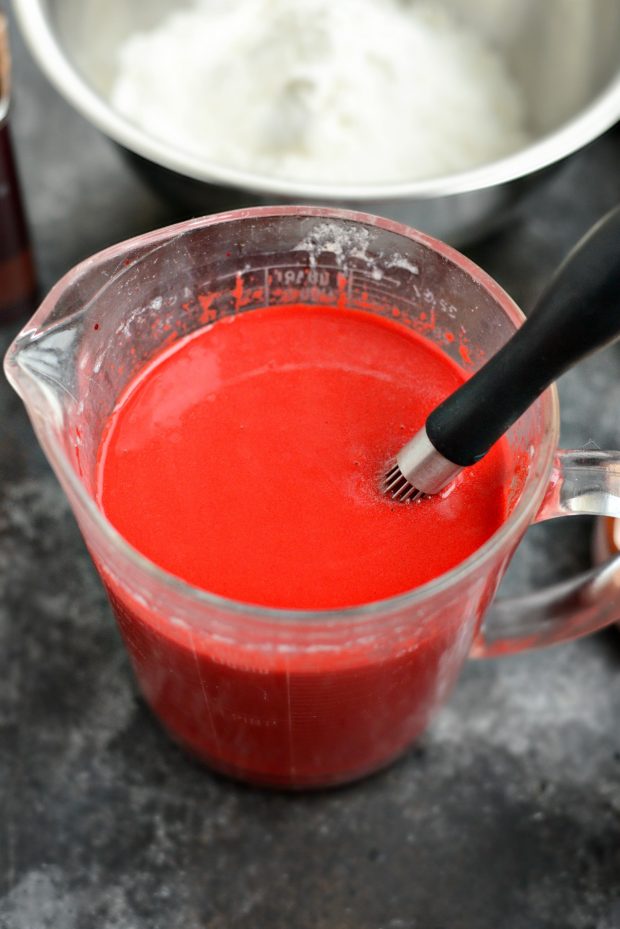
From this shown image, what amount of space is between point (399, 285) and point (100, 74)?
651 millimetres

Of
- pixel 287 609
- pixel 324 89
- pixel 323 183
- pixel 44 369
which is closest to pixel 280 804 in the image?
pixel 287 609

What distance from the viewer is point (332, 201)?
1.07m

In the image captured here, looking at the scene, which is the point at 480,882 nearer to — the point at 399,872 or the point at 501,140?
the point at 399,872

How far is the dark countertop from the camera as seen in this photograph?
946mm

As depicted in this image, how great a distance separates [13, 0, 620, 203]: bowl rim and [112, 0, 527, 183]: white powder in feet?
0.56

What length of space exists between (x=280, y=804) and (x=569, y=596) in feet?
1.03

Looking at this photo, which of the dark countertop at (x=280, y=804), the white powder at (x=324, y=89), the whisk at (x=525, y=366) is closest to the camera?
the whisk at (x=525, y=366)

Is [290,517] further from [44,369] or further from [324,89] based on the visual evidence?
[324,89]

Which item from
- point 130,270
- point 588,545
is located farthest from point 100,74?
point 588,545

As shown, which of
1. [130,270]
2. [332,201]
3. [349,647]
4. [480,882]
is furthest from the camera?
[332,201]

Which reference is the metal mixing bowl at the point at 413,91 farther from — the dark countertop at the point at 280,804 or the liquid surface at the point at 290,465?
the dark countertop at the point at 280,804

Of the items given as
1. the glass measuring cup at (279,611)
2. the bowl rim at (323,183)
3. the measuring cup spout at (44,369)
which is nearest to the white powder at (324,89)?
the bowl rim at (323,183)

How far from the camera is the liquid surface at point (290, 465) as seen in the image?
0.80 m

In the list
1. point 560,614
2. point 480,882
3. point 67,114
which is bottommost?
point 480,882
